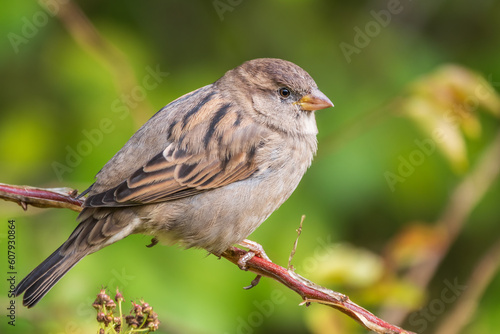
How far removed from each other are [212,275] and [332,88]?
1.71 m

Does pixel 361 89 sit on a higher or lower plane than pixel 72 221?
higher

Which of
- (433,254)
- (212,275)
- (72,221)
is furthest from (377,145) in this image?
(72,221)

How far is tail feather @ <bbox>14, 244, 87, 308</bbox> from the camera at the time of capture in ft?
9.70

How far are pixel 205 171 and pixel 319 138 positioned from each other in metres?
1.28

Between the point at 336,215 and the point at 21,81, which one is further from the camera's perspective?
the point at 21,81

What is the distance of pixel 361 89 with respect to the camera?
16.6ft

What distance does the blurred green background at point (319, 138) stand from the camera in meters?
3.89

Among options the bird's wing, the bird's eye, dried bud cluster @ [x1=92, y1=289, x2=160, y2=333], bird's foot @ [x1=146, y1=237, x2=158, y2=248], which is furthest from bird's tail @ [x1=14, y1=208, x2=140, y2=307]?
the bird's eye

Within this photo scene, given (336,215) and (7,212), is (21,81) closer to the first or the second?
(7,212)

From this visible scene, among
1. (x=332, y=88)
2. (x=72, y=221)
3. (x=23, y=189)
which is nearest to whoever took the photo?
(x=23, y=189)

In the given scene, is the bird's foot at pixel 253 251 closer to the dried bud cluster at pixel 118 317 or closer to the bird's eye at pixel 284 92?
the bird's eye at pixel 284 92

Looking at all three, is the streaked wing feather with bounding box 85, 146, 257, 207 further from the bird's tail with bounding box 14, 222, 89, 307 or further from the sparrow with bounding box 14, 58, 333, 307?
the bird's tail with bounding box 14, 222, 89, 307

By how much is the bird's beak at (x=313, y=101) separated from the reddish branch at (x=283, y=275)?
110 cm

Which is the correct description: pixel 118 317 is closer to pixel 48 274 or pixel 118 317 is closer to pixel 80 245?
pixel 48 274
